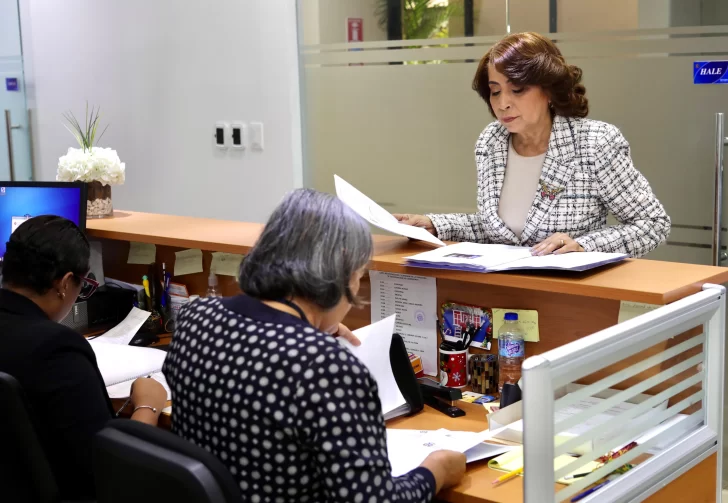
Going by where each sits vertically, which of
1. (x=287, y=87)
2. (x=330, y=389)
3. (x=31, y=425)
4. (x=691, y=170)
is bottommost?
(x=31, y=425)

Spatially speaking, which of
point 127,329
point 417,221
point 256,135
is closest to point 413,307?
point 417,221

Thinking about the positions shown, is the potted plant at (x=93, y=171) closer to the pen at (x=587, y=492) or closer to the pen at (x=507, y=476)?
the pen at (x=507, y=476)

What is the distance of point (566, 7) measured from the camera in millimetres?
3270

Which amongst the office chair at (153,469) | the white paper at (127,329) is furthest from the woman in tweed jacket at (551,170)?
the office chair at (153,469)

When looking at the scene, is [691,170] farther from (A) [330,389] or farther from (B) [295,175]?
(A) [330,389]

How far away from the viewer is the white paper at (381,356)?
1.88 metres

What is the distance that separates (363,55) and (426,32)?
0.34m

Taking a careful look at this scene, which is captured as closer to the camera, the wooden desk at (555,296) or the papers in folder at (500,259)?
the wooden desk at (555,296)

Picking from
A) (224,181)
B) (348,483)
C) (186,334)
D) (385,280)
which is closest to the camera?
(348,483)

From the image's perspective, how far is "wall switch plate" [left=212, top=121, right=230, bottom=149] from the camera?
14.2 ft

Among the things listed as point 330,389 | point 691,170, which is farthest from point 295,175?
point 330,389

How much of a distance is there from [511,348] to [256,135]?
8.34ft

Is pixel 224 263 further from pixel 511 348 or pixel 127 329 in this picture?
pixel 511 348

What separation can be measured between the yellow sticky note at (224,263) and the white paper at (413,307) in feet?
1.85
